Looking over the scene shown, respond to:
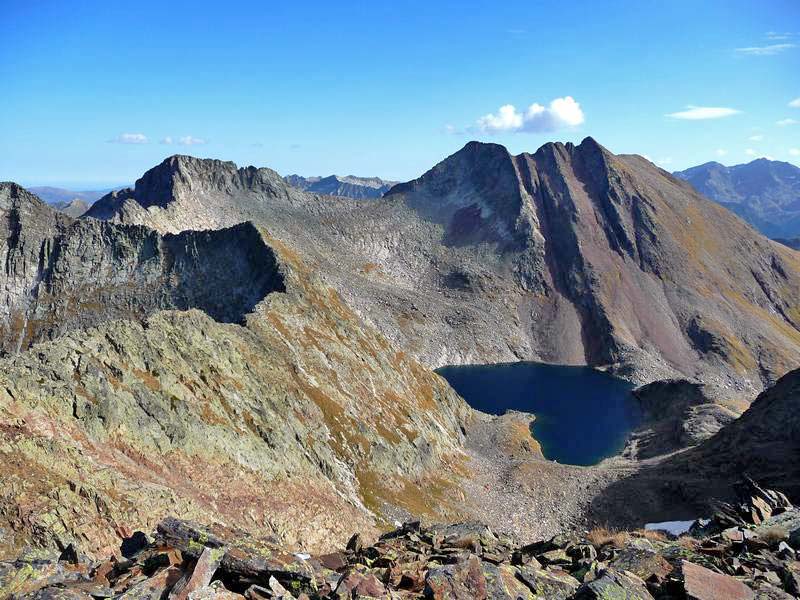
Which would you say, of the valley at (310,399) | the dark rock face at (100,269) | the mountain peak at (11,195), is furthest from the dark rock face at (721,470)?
the mountain peak at (11,195)

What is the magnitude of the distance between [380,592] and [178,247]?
125 meters

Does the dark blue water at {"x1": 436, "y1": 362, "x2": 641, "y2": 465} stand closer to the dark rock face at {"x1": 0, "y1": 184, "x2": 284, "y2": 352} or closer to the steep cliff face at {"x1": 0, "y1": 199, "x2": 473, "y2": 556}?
the steep cliff face at {"x1": 0, "y1": 199, "x2": 473, "y2": 556}

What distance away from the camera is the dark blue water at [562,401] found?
11656 centimetres

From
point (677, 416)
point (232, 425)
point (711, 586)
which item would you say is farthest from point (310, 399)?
point (677, 416)

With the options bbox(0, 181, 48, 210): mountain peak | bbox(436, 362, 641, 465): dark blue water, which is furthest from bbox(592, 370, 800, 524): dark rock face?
bbox(0, 181, 48, 210): mountain peak

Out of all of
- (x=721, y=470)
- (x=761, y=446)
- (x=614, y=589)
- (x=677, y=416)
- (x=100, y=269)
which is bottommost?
(x=677, y=416)

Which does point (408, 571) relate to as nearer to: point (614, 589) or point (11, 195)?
point (614, 589)

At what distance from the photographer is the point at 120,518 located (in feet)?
106

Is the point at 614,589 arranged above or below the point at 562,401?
above

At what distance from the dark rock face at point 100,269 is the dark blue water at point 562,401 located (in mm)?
67939

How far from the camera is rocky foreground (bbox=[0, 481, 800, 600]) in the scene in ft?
55.2

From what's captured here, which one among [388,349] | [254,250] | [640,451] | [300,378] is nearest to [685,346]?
[640,451]

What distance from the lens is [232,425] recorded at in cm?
5378

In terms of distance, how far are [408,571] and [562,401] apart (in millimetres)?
133920
